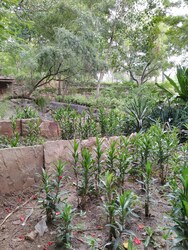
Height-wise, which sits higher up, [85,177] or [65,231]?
[85,177]

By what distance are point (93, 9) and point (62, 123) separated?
7.43m

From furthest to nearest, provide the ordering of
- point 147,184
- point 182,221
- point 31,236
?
point 147,184, point 31,236, point 182,221

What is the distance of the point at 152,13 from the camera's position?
365 inches

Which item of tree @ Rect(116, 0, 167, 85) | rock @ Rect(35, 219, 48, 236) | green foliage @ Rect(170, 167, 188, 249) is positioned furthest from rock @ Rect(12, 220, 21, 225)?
tree @ Rect(116, 0, 167, 85)

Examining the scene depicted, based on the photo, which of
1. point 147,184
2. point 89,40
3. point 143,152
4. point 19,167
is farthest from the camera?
point 89,40

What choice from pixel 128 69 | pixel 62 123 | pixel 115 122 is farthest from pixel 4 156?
pixel 128 69

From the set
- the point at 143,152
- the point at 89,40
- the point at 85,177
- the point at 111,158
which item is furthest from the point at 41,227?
the point at 89,40

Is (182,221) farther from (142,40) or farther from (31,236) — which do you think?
(142,40)

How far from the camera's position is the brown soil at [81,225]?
1260 millimetres

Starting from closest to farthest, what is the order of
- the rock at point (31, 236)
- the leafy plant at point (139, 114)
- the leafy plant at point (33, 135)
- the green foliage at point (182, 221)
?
the green foliage at point (182, 221) → the rock at point (31, 236) → the leafy plant at point (33, 135) → the leafy plant at point (139, 114)

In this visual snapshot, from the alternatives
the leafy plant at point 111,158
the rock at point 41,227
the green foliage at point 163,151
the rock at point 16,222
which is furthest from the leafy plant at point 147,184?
the rock at point 16,222

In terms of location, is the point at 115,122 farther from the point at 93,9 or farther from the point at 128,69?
the point at 128,69

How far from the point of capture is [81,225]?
4.40ft

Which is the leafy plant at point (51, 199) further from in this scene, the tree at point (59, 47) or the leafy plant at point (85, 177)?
the tree at point (59, 47)
